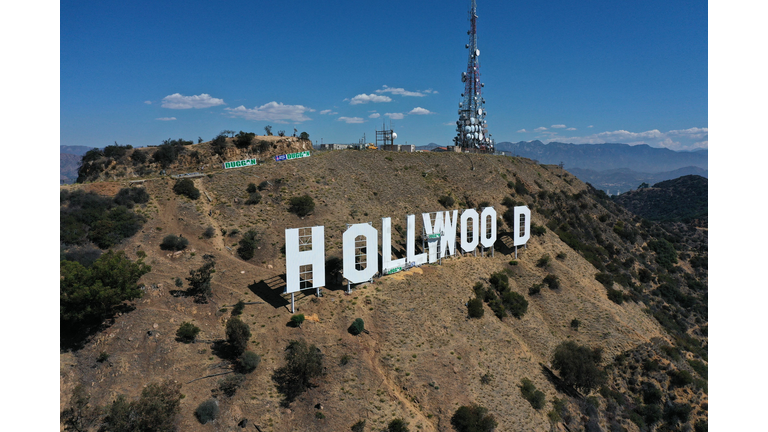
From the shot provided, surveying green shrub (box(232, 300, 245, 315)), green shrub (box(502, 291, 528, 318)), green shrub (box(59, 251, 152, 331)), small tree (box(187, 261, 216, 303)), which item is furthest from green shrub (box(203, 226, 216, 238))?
green shrub (box(502, 291, 528, 318))

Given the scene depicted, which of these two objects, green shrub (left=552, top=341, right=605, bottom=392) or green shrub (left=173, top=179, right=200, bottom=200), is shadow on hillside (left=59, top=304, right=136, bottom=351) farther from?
green shrub (left=552, top=341, right=605, bottom=392)

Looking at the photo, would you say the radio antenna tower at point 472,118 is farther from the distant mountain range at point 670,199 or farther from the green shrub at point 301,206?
the distant mountain range at point 670,199

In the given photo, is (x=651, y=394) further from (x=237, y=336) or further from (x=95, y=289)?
(x=95, y=289)

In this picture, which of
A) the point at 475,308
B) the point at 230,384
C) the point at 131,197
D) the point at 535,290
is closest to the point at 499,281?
the point at 535,290

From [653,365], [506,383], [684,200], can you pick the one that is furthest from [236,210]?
[684,200]

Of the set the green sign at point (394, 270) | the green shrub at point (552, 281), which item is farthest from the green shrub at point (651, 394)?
the green sign at point (394, 270)
